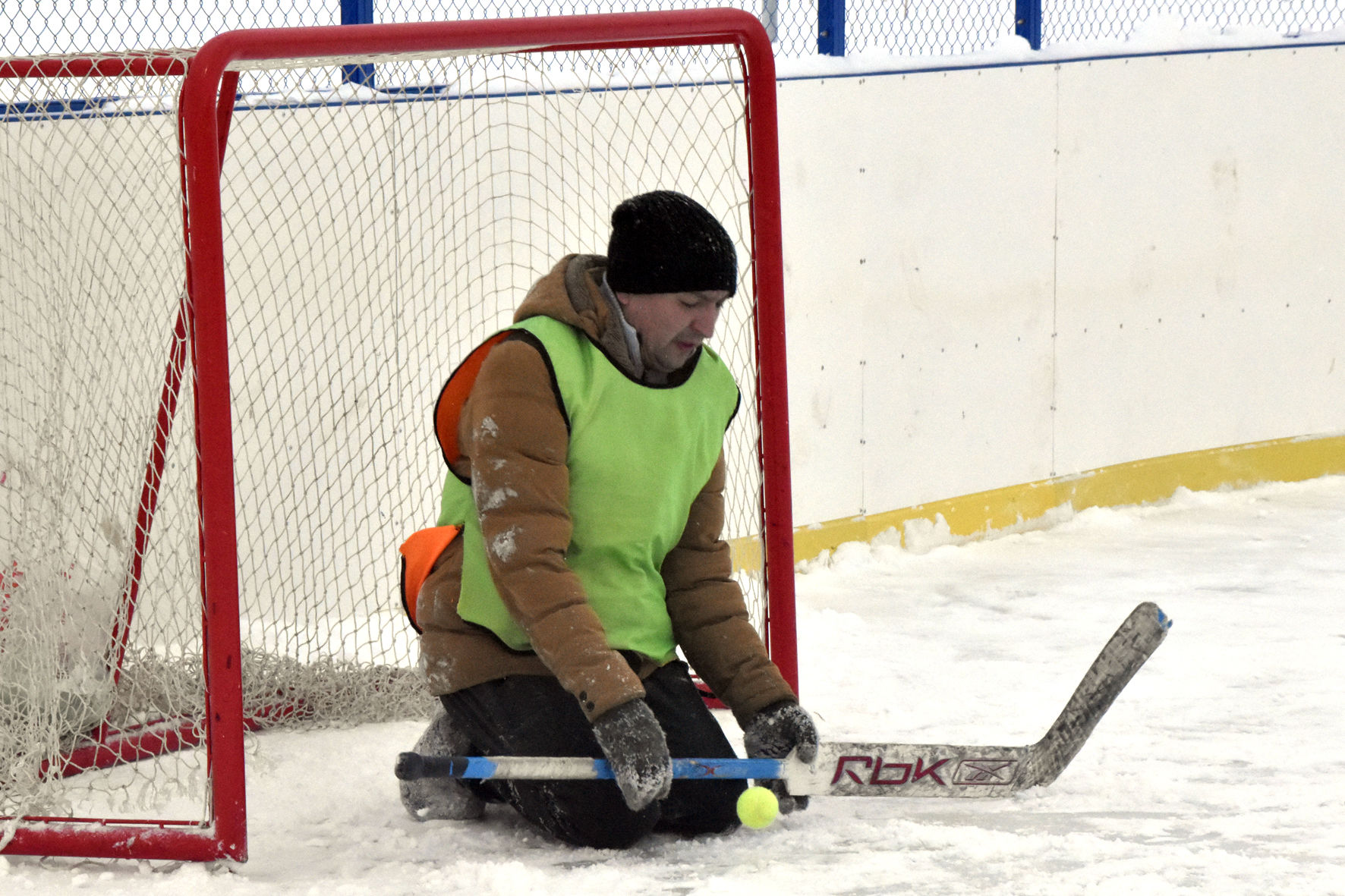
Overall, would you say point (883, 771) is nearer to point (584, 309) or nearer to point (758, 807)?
point (758, 807)

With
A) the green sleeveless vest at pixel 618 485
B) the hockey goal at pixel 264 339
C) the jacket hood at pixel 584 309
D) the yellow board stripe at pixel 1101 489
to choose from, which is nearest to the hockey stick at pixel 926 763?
the green sleeveless vest at pixel 618 485

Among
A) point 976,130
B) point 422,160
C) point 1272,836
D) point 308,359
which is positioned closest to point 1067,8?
point 976,130

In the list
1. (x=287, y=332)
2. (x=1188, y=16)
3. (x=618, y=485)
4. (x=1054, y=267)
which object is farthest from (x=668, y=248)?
(x=1188, y=16)

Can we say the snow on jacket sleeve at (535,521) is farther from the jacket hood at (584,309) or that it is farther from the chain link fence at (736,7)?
the chain link fence at (736,7)

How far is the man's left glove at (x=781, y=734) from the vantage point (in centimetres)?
244

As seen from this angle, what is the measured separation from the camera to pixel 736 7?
12.7 feet

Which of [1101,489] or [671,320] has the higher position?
[671,320]

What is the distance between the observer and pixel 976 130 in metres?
4.57

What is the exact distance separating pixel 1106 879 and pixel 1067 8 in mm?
3432

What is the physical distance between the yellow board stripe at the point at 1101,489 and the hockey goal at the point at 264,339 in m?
0.39

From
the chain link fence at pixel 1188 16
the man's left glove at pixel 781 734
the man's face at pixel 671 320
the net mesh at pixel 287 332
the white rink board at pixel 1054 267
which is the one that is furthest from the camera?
the chain link fence at pixel 1188 16

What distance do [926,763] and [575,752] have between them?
0.56 m

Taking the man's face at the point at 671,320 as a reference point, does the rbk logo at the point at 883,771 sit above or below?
below

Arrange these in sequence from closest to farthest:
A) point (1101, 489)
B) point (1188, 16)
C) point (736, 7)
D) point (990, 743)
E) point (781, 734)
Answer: point (781, 734) < point (990, 743) < point (736, 7) < point (1101, 489) < point (1188, 16)
